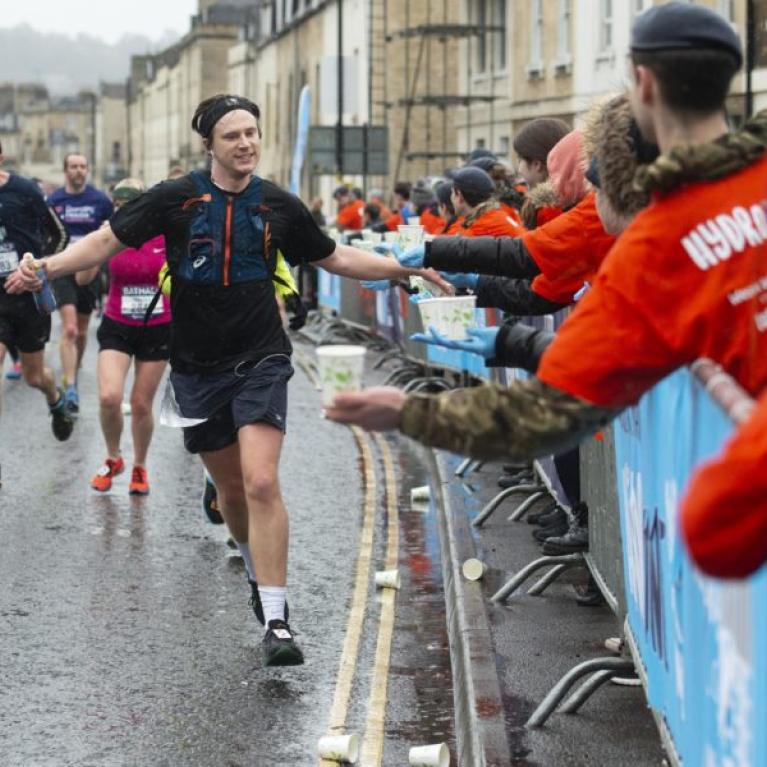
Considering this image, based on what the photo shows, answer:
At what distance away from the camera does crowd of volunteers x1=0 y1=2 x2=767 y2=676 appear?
362cm

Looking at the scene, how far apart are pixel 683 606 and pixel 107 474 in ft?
25.5

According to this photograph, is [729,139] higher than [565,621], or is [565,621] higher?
[729,139]

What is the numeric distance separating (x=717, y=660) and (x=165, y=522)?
715 centimetres

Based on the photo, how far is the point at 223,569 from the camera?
9.34 m

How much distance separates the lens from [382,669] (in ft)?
24.1

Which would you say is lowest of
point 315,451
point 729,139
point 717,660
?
point 315,451

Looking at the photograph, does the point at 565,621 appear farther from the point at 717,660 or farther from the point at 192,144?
the point at 192,144

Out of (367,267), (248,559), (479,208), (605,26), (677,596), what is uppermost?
(605,26)

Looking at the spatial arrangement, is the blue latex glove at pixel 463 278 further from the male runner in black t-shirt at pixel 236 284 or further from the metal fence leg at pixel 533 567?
the metal fence leg at pixel 533 567

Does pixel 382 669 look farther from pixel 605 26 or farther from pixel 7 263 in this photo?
pixel 605 26

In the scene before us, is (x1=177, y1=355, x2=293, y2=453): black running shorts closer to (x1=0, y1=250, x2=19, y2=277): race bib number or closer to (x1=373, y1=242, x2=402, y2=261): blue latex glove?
(x1=373, y1=242, x2=402, y2=261): blue latex glove

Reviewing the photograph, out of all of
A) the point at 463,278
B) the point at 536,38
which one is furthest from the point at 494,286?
the point at 536,38

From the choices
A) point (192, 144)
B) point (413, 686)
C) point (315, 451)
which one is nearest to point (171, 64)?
point (192, 144)

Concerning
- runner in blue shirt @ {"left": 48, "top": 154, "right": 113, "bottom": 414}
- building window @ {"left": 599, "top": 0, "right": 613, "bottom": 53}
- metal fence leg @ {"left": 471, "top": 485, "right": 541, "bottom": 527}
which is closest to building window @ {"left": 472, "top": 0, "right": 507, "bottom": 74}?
building window @ {"left": 599, "top": 0, "right": 613, "bottom": 53}
